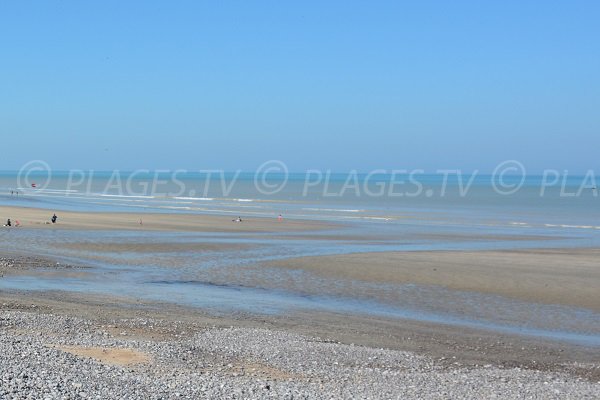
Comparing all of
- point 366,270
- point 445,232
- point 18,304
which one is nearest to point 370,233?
point 445,232

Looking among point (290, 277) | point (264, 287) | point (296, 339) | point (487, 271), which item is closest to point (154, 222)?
point (290, 277)

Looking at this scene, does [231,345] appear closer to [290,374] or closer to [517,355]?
[290,374]

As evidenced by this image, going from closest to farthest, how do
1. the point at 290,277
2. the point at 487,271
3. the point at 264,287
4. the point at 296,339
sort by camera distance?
the point at 296,339 → the point at 264,287 → the point at 290,277 → the point at 487,271

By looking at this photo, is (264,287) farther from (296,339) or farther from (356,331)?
(296,339)

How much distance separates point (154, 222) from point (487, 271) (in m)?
27.7

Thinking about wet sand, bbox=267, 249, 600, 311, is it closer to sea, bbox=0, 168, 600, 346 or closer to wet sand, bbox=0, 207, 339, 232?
sea, bbox=0, 168, 600, 346

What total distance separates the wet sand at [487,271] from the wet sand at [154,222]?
1565 centimetres

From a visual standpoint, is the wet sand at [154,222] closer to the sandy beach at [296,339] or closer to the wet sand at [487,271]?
the sandy beach at [296,339]

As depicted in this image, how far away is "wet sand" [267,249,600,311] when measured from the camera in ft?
79.3

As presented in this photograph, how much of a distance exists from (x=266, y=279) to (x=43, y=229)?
21349mm

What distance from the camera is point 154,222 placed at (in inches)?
2012

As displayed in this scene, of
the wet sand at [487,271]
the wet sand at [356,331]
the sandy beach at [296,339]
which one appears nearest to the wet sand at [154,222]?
the sandy beach at [296,339]

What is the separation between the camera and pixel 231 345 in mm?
15148

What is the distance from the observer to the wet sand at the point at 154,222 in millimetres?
45938
